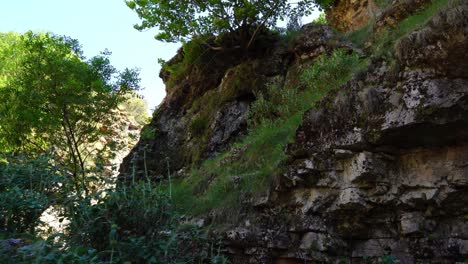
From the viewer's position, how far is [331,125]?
5.39m

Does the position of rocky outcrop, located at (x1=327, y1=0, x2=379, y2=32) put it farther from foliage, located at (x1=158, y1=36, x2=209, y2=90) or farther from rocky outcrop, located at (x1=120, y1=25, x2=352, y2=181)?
foliage, located at (x1=158, y1=36, x2=209, y2=90)

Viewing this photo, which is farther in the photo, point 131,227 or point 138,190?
point 138,190

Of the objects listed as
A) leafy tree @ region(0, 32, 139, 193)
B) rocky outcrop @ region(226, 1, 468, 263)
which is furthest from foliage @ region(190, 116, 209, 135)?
rocky outcrop @ region(226, 1, 468, 263)

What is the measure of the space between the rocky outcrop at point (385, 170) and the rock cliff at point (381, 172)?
0.4 inches

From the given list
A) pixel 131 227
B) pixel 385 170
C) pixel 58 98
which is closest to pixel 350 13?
pixel 58 98

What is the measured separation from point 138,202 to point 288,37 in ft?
31.8

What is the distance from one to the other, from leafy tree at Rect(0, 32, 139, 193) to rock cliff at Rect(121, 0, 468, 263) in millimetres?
7817

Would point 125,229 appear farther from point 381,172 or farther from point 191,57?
point 191,57

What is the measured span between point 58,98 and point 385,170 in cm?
1033

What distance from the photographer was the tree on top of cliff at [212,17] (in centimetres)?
1206

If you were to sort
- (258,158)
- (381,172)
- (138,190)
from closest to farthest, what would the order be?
(138,190) → (381,172) → (258,158)

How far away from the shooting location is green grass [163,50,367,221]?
6555 mm

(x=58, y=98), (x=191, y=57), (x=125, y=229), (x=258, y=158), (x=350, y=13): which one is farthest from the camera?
(x=350, y=13)

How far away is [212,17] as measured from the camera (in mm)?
12195
